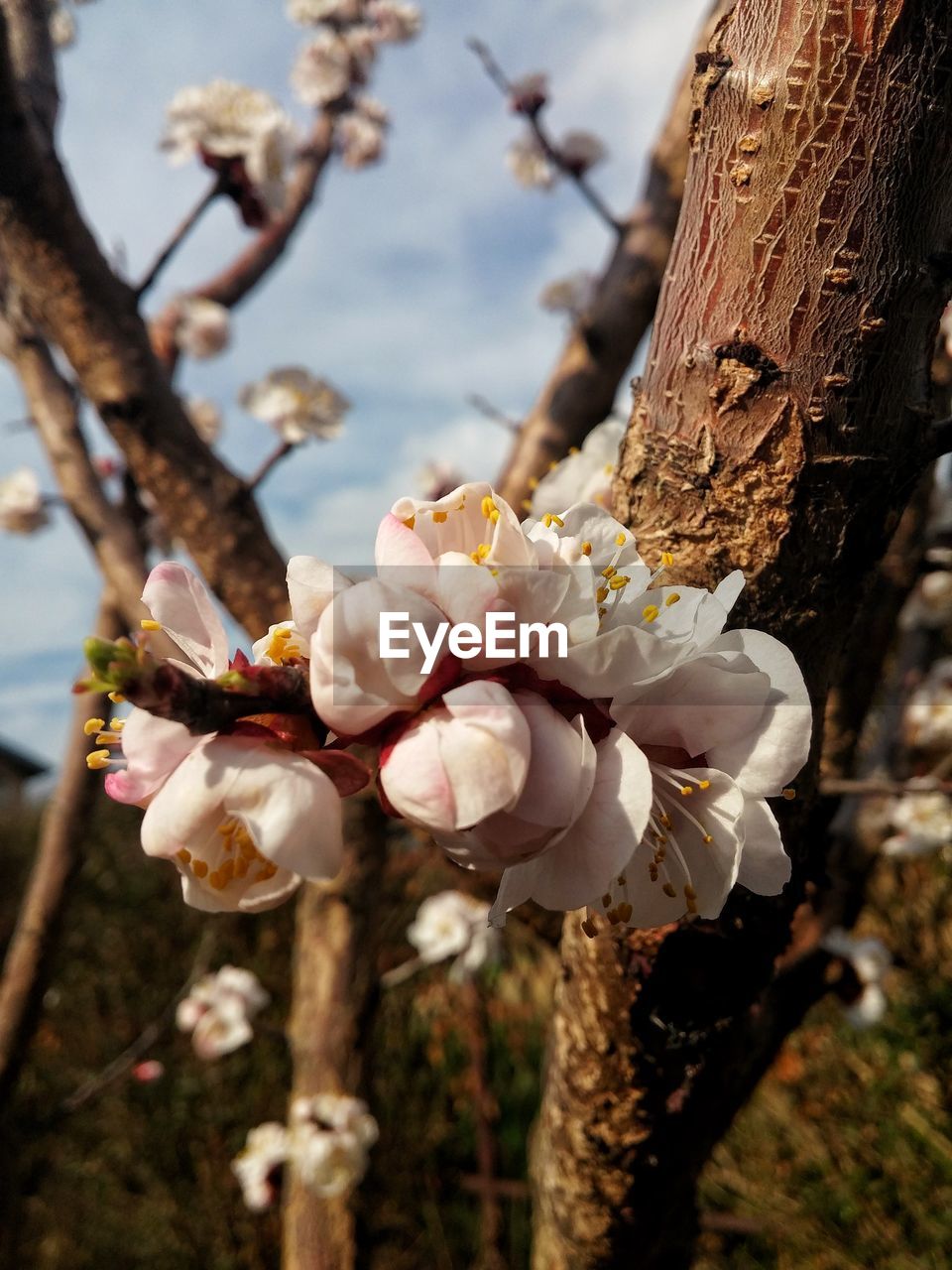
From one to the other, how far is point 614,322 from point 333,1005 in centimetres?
134

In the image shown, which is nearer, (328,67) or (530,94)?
(530,94)

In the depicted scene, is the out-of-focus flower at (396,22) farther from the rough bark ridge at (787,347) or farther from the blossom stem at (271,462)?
the rough bark ridge at (787,347)

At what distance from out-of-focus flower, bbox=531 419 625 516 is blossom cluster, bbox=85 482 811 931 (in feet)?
0.99

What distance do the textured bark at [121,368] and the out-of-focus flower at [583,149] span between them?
159 cm

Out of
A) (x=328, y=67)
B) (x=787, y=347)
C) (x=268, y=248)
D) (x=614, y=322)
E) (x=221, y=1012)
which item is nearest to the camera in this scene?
(x=787, y=347)

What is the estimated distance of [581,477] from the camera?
2.50ft

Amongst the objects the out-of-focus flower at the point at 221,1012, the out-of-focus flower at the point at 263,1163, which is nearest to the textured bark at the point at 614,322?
the out-of-focus flower at the point at 263,1163

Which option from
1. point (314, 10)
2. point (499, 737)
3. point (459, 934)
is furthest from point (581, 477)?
point (314, 10)

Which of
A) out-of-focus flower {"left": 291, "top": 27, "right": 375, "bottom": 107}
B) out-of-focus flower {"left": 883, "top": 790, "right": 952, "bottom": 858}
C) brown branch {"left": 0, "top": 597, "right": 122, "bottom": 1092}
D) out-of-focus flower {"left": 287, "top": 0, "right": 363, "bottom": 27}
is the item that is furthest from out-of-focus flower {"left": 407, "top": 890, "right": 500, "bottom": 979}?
out-of-focus flower {"left": 287, "top": 0, "right": 363, "bottom": 27}

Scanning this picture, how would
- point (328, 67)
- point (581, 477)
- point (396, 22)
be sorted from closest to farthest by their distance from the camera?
point (581, 477) < point (328, 67) < point (396, 22)

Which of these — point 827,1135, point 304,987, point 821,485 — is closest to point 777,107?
point 821,485

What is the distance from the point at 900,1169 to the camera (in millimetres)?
2568

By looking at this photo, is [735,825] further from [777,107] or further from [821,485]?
[777,107]

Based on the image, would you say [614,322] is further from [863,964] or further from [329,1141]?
[329,1141]
